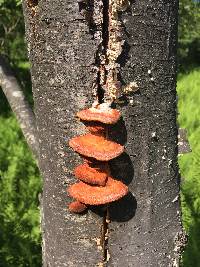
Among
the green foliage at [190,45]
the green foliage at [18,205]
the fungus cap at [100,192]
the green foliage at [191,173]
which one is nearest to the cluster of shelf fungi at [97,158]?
the fungus cap at [100,192]

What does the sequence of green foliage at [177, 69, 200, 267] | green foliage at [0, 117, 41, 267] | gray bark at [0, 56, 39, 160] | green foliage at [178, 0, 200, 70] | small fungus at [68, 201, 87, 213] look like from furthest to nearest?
green foliage at [178, 0, 200, 70] < green foliage at [0, 117, 41, 267] < green foliage at [177, 69, 200, 267] < gray bark at [0, 56, 39, 160] < small fungus at [68, 201, 87, 213]

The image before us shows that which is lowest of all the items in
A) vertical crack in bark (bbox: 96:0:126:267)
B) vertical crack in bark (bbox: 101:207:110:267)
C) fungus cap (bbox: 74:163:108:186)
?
vertical crack in bark (bbox: 101:207:110:267)

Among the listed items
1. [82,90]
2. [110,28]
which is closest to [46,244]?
[82,90]

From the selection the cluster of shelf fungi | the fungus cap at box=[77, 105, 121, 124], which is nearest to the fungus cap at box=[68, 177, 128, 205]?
the cluster of shelf fungi

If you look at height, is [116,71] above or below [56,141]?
above

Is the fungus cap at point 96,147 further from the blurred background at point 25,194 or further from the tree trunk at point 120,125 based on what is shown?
the blurred background at point 25,194

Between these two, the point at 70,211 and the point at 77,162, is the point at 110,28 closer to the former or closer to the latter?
the point at 77,162

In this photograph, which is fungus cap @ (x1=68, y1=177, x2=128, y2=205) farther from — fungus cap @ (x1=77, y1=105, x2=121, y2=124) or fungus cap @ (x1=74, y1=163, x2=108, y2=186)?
fungus cap @ (x1=77, y1=105, x2=121, y2=124)
